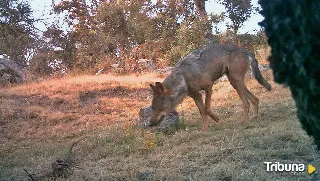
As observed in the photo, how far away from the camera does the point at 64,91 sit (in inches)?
623

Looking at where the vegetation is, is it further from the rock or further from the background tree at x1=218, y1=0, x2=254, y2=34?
the rock

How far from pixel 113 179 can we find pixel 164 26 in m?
20.9

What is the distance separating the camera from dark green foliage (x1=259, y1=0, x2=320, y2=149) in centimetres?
219

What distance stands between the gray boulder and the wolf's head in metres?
13.8

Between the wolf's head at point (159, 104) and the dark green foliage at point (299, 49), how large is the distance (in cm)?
571

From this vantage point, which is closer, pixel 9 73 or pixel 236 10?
pixel 9 73

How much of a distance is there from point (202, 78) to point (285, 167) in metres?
4.40

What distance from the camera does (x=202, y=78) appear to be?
9.09 meters

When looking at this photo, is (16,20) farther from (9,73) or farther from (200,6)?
(200,6)

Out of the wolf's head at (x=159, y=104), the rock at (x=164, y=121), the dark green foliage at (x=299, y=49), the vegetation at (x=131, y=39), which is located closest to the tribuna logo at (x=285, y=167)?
the dark green foliage at (x=299, y=49)

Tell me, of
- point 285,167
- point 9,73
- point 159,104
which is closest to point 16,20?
point 159,104

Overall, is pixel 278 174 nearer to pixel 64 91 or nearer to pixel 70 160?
pixel 70 160

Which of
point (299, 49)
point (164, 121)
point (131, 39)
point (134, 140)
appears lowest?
point (134, 140)

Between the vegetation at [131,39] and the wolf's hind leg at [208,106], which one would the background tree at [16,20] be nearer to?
the wolf's hind leg at [208,106]
